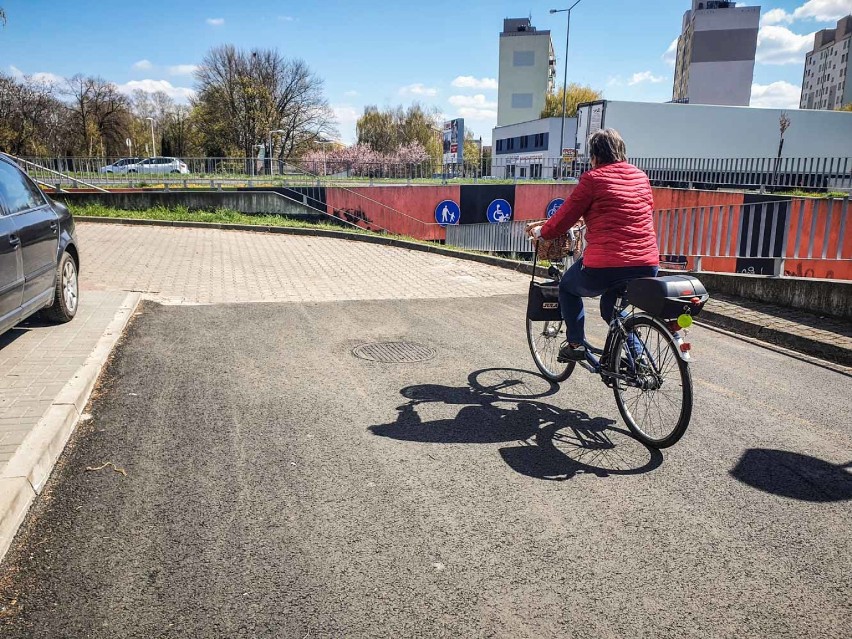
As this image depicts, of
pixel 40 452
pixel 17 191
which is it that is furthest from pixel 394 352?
pixel 17 191

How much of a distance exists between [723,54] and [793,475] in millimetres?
96254

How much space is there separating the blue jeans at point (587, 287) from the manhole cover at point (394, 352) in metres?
1.70

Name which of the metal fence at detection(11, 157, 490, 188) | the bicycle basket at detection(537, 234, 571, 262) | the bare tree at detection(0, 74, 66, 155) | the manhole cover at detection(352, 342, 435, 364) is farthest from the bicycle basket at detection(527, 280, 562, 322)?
the bare tree at detection(0, 74, 66, 155)

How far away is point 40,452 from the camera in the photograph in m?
3.68

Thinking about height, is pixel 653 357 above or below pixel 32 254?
below

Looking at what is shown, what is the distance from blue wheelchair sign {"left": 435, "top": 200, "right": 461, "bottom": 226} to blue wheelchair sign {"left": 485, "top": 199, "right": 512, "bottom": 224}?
143 centimetres

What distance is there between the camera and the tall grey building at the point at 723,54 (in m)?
83.3

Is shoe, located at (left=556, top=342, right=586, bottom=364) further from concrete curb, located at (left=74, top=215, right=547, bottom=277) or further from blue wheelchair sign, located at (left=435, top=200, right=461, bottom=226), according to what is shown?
blue wheelchair sign, located at (left=435, top=200, right=461, bottom=226)

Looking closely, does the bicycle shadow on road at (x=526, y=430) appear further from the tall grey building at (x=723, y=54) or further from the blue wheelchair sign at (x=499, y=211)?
the tall grey building at (x=723, y=54)

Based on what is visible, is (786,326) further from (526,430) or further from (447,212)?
(447,212)

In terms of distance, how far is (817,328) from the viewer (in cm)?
728

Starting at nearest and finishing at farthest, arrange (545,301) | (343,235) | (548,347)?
(545,301) → (548,347) → (343,235)

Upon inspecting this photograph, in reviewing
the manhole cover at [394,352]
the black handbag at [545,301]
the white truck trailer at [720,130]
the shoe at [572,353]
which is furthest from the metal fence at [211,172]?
the white truck trailer at [720,130]

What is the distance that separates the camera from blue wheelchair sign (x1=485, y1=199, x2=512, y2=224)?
2814 centimetres
